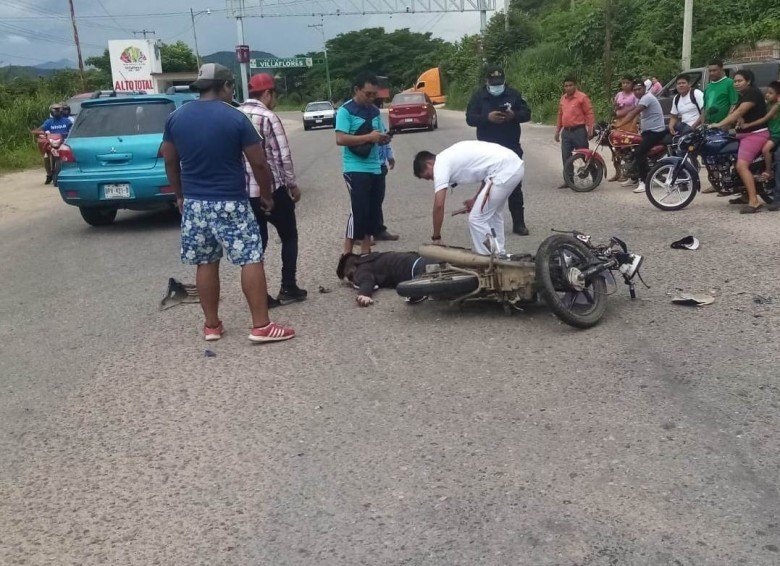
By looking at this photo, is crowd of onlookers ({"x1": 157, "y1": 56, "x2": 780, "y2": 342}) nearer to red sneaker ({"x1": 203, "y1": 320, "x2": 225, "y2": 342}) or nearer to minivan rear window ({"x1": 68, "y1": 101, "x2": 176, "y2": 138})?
red sneaker ({"x1": 203, "y1": 320, "x2": 225, "y2": 342})

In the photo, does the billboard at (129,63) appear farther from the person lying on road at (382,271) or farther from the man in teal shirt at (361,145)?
the person lying on road at (382,271)

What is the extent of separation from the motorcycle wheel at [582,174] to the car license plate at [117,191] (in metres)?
6.24

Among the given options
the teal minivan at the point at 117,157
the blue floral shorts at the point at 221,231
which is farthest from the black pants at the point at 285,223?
the teal minivan at the point at 117,157

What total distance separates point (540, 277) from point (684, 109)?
325 inches

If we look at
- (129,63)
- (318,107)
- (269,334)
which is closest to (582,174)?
(269,334)

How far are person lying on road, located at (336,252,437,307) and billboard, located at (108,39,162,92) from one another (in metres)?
37.6

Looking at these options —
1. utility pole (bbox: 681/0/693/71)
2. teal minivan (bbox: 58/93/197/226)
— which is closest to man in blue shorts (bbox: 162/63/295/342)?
teal minivan (bbox: 58/93/197/226)

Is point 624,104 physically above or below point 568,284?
above

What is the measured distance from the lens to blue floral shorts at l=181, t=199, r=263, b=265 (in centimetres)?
517

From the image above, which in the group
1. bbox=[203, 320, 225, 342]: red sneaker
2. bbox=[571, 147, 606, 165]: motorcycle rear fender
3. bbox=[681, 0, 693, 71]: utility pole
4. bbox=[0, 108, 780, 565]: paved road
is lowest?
bbox=[0, 108, 780, 565]: paved road

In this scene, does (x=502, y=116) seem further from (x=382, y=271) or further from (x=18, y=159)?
(x=18, y=159)

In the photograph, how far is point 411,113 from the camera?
29453 mm

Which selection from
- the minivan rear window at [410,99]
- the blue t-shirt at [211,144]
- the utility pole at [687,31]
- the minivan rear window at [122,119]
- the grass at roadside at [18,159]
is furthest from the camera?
the minivan rear window at [410,99]

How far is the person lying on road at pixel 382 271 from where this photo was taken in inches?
241
